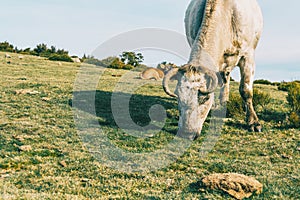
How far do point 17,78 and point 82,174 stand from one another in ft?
47.9

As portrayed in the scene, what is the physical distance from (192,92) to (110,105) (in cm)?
543

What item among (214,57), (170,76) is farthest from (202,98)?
(214,57)

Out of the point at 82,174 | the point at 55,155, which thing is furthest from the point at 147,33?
the point at 82,174

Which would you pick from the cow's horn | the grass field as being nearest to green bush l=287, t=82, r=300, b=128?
the grass field

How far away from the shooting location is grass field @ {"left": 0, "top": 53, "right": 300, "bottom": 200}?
626 cm

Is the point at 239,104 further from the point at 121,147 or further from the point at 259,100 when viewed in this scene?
the point at 121,147

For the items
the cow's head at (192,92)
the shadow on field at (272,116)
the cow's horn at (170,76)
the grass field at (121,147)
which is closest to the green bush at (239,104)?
the grass field at (121,147)

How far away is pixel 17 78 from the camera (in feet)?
65.6

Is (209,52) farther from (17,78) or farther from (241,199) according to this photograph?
(17,78)

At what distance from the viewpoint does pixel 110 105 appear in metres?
13.9

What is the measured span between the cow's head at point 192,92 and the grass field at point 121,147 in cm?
48

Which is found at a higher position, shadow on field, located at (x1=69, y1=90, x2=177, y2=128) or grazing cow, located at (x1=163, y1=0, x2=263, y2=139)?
grazing cow, located at (x1=163, y1=0, x2=263, y2=139)

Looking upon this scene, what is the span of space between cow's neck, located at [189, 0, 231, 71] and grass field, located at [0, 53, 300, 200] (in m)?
2.10

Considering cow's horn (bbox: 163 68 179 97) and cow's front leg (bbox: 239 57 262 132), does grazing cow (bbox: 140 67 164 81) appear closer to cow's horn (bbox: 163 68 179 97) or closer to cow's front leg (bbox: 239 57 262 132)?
cow's front leg (bbox: 239 57 262 132)
